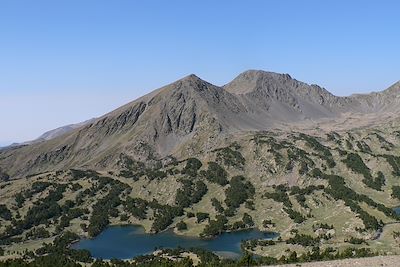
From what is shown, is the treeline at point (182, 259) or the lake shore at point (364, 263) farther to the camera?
the treeline at point (182, 259)

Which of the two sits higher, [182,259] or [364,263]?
[364,263]

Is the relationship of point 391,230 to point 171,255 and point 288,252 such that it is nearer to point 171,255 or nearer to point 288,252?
point 288,252

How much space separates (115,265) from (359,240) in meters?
89.6

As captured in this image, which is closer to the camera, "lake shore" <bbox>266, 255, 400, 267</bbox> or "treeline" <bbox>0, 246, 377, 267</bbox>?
"lake shore" <bbox>266, 255, 400, 267</bbox>

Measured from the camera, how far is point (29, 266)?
487ft

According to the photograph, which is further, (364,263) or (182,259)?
(182,259)

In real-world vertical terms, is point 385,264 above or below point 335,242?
above

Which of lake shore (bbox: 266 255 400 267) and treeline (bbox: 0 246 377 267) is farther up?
lake shore (bbox: 266 255 400 267)

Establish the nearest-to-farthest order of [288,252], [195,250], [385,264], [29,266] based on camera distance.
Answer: [385,264], [29,266], [288,252], [195,250]

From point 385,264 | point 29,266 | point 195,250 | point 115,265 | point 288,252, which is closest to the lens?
point 385,264

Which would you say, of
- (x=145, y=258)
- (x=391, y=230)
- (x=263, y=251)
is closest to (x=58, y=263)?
(x=145, y=258)

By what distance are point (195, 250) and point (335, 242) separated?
54.2m

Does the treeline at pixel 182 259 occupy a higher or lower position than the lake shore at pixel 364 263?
lower

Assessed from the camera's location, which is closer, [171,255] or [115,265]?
[115,265]
